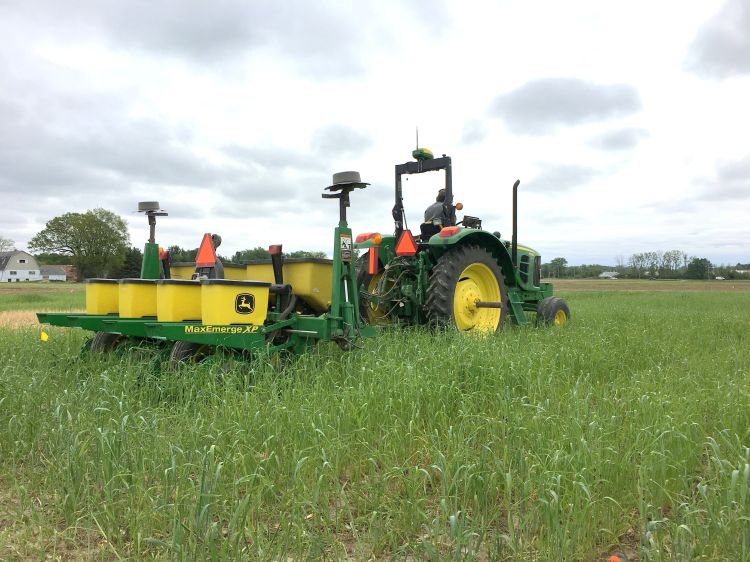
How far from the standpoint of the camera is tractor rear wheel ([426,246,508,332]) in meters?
5.71

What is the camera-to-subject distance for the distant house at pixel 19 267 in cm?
8043

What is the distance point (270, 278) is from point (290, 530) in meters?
3.30

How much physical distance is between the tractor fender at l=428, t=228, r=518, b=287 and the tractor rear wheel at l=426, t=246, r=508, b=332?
12 centimetres

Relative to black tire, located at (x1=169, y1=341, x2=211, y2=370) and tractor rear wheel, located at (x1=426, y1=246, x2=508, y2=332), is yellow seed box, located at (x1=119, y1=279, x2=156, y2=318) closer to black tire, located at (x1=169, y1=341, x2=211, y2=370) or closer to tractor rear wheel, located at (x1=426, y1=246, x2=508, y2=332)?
black tire, located at (x1=169, y1=341, x2=211, y2=370)

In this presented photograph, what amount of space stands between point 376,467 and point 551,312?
5.68 m

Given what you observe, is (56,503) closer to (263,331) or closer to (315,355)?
(263,331)

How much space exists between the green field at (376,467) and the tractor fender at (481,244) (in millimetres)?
2036

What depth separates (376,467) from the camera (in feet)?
8.34

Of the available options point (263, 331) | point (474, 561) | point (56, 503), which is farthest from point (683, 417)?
point (56, 503)

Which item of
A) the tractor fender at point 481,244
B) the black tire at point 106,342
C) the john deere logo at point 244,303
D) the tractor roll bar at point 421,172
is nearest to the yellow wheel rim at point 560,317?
the tractor fender at point 481,244

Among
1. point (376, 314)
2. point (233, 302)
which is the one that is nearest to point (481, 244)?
point (376, 314)

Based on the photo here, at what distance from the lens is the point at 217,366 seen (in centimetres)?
380

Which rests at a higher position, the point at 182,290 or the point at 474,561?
the point at 182,290

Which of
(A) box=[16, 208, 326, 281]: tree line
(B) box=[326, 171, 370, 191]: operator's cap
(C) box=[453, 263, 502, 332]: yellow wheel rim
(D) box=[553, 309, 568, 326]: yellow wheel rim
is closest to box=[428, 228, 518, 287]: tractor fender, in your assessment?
(C) box=[453, 263, 502, 332]: yellow wheel rim
